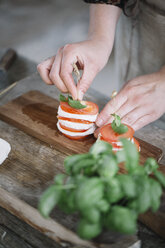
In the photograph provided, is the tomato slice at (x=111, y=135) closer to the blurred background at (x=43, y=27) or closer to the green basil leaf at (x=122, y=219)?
the green basil leaf at (x=122, y=219)

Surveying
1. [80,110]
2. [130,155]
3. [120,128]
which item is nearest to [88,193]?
[130,155]

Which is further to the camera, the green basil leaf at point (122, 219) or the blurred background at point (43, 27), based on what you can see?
the blurred background at point (43, 27)

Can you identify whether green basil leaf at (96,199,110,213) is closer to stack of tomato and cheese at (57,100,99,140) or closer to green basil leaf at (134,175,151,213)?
green basil leaf at (134,175,151,213)

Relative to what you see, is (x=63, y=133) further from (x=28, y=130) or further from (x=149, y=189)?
(x=149, y=189)

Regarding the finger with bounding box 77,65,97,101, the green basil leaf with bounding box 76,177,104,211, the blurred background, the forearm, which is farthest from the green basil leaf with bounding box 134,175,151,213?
the blurred background

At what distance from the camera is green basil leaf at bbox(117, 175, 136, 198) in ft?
2.75

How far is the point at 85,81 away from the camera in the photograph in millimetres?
1750

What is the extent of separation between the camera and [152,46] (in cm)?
209

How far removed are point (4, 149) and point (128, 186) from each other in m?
0.89

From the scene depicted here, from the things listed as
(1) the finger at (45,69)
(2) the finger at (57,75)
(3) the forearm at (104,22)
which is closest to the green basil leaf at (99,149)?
(2) the finger at (57,75)

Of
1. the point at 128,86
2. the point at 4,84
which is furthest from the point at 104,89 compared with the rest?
the point at 128,86

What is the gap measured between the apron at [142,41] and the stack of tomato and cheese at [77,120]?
705mm

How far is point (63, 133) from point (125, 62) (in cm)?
95

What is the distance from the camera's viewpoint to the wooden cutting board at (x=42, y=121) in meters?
1.63
